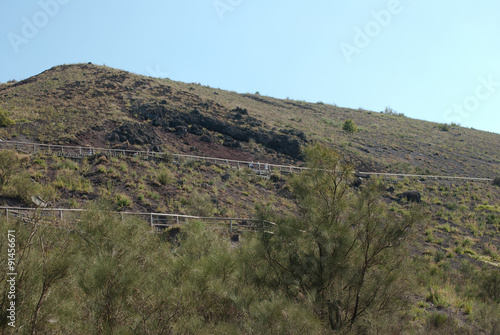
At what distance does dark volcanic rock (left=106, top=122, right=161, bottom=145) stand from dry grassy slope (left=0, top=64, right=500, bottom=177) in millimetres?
1113

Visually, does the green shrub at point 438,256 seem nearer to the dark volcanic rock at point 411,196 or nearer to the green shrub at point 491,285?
the green shrub at point 491,285

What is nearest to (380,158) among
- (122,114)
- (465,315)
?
(122,114)

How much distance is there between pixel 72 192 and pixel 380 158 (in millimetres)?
38048

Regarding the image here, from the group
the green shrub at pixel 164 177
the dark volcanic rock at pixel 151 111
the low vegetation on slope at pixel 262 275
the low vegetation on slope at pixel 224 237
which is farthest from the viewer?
the dark volcanic rock at pixel 151 111

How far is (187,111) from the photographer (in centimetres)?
4809

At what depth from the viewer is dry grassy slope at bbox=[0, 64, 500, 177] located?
39228mm

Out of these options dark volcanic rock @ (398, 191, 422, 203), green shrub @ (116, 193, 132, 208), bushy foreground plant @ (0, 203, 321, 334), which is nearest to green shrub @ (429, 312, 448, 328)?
bushy foreground plant @ (0, 203, 321, 334)

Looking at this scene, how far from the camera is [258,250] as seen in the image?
9852 millimetres

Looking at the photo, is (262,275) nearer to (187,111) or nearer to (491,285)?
(491,285)

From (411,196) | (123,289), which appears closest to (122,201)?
(123,289)

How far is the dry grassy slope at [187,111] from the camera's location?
3923 cm

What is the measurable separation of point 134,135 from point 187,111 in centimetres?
1181

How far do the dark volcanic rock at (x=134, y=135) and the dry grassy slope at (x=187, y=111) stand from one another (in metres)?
1.11

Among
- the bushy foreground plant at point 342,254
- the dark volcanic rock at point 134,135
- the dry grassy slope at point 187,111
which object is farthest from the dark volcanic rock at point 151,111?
the bushy foreground plant at point 342,254
